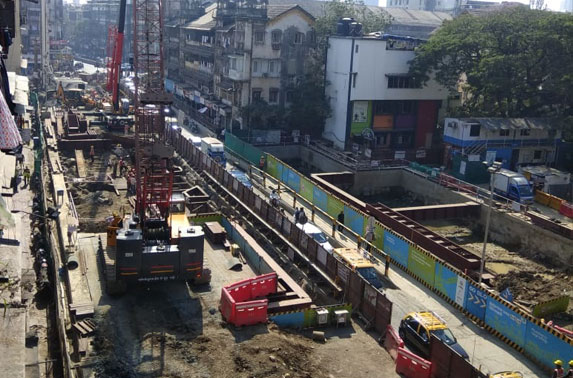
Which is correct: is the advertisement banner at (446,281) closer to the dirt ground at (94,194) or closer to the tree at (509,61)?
the dirt ground at (94,194)

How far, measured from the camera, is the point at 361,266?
1222 inches

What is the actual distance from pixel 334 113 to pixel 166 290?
38052 mm

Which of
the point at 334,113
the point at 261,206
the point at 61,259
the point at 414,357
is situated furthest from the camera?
the point at 334,113

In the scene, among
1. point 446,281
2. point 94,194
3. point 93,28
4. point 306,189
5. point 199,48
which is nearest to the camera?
point 446,281

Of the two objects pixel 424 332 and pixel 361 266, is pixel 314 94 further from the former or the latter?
pixel 424 332

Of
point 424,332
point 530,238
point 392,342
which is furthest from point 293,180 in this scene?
point 424,332

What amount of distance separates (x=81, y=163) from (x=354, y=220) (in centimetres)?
2552

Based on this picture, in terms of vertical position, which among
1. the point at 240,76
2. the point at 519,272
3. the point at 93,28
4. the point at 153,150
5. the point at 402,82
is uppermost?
the point at 93,28

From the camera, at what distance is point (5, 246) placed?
29656 mm

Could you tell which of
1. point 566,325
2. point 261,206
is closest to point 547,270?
point 566,325

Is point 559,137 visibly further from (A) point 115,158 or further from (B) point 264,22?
(A) point 115,158

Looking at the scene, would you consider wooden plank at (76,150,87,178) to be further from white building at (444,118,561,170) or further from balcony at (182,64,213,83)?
white building at (444,118,561,170)

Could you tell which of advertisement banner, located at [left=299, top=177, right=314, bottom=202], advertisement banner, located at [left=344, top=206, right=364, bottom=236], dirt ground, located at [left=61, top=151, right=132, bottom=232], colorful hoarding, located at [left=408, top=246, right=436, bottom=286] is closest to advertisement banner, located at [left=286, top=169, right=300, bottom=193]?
advertisement banner, located at [left=299, top=177, right=314, bottom=202]

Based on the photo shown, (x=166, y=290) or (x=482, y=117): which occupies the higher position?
(x=482, y=117)
